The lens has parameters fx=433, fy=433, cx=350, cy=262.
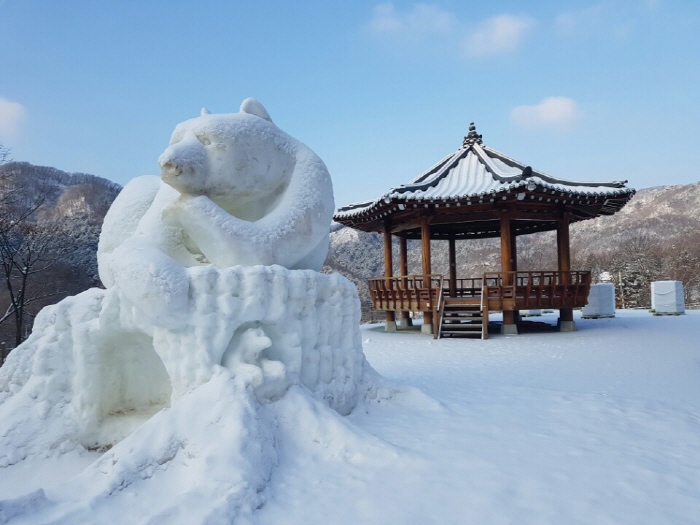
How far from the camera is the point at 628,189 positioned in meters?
9.96

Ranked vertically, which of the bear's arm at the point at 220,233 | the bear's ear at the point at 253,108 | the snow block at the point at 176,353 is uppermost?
the bear's ear at the point at 253,108

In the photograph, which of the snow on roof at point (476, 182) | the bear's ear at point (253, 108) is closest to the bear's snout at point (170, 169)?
the bear's ear at point (253, 108)

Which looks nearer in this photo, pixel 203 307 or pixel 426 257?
pixel 203 307

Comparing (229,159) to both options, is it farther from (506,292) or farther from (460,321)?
(460,321)

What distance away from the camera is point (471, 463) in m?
2.56

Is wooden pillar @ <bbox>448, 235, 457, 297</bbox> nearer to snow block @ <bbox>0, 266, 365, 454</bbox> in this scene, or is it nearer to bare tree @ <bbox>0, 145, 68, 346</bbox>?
snow block @ <bbox>0, 266, 365, 454</bbox>

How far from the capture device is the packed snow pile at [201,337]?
2.24 metres

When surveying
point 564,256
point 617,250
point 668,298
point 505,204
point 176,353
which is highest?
point 505,204

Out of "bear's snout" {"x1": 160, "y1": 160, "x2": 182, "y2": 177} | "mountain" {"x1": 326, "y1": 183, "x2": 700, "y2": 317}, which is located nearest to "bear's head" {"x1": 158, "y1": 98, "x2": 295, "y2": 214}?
"bear's snout" {"x1": 160, "y1": 160, "x2": 182, "y2": 177}

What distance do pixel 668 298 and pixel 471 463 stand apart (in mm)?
15657

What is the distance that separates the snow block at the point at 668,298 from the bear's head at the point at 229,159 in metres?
15.7

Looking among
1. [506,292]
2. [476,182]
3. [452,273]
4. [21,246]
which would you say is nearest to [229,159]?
[506,292]

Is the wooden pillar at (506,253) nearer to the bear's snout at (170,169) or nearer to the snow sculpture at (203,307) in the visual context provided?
the snow sculpture at (203,307)

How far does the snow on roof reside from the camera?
941 centimetres
